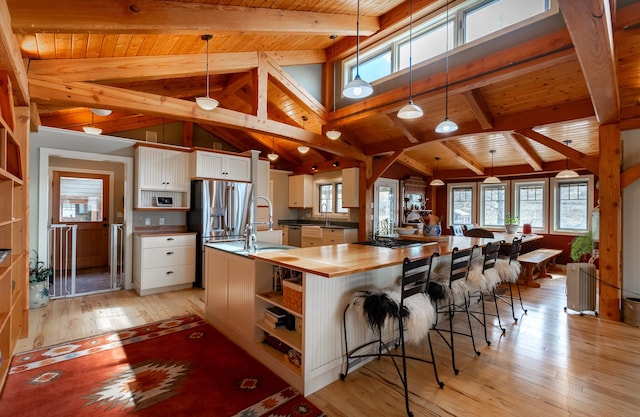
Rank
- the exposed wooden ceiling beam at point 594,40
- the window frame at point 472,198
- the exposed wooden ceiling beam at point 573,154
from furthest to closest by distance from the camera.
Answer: the window frame at point 472,198 < the exposed wooden ceiling beam at point 573,154 < the exposed wooden ceiling beam at point 594,40

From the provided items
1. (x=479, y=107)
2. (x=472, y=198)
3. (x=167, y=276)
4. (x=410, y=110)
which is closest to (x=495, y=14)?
(x=479, y=107)

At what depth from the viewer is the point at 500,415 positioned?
185 cm

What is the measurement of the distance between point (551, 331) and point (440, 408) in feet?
6.82

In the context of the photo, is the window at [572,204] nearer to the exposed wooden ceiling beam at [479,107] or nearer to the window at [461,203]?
the window at [461,203]

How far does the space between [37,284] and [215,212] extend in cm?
235

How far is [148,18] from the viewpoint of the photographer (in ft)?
8.13

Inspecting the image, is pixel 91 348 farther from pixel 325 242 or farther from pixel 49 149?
pixel 325 242

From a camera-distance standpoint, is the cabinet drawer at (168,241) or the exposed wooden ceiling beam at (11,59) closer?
the exposed wooden ceiling beam at (11,59)

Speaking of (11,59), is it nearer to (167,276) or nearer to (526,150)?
(167,276)

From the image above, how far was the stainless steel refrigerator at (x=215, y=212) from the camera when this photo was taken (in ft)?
16.0

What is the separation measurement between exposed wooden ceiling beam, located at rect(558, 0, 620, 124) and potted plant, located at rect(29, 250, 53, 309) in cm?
572

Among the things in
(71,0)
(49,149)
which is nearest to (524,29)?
(71,0)

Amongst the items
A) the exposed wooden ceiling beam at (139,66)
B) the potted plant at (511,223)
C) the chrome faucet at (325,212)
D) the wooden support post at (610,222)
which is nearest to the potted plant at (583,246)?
the wooden support post at (610,222)

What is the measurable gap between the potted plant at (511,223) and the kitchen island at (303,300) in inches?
157
